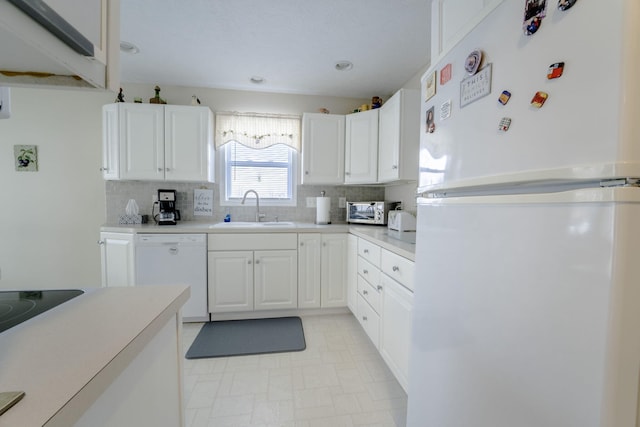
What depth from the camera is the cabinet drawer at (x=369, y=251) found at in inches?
72.4

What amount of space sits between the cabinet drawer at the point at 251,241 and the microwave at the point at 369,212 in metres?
0.72

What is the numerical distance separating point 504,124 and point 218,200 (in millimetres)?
2835

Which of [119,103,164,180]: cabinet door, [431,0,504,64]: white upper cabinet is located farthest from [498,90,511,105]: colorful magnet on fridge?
[119,103,164,180]: cabinet door

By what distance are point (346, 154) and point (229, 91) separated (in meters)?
1.48

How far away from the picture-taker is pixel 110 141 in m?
2.54

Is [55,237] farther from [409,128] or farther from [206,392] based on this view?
[409,128]

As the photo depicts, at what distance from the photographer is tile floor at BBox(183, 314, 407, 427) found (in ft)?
4.60

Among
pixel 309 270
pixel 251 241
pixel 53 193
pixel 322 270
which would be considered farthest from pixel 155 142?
pixel 322 270

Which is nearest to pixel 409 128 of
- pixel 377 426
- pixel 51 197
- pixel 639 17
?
pixel 639 17

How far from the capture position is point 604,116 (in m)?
0.44

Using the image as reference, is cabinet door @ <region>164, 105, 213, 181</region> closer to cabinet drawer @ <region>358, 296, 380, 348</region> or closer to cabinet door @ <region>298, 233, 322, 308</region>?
cabinet door @ <region>298, 233, 322, 308</region>

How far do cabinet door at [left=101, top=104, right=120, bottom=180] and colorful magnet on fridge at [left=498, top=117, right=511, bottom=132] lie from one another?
3059 mm

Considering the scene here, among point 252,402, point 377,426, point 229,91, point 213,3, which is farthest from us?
point 229,91

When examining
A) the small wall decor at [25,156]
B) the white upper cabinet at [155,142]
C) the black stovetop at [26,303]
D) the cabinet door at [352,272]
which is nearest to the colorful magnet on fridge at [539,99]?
the black stovetop at [26,303]
